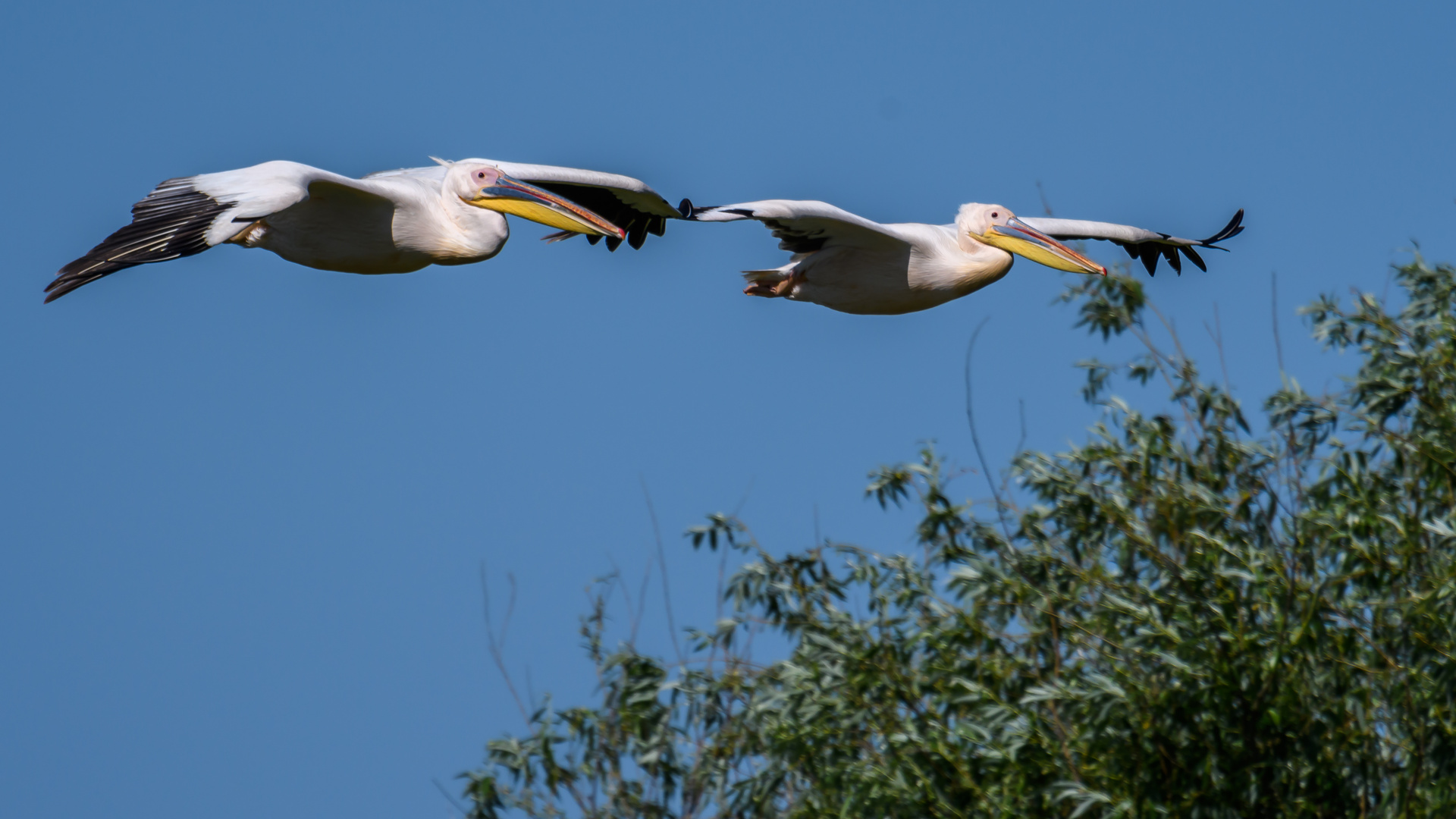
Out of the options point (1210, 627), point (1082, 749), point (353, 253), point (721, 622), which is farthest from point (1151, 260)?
point (353, 253)

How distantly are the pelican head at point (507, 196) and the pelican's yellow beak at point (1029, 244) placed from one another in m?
2.16

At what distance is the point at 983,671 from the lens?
12.8 m

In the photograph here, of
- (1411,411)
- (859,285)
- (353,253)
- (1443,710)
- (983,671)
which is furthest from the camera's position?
(1411,411)

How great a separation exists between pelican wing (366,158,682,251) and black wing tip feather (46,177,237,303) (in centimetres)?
201

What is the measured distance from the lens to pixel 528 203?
33.2 feet

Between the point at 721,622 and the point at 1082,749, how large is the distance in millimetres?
3105

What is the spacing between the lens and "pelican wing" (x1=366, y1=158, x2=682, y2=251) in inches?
417

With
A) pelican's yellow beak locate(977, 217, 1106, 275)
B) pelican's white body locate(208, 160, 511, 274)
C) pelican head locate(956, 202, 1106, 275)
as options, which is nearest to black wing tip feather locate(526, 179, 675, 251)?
pelican's white body locate(208, 160, 511, 274)

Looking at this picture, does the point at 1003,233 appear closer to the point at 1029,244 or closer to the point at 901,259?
the point at 1029,244

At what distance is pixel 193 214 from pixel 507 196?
6.83ft

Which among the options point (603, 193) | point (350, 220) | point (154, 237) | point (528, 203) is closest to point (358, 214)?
point (350, 220)

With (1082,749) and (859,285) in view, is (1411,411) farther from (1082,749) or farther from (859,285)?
(859,285)

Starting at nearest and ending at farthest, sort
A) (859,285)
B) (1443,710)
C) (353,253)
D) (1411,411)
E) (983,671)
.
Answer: (353,253)
(859,285)
(1443,710)
(983,671)
(1411,411)

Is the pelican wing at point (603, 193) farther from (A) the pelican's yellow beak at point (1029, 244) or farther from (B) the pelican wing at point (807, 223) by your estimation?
(A) the pelican's yellow beak at point (1029, 244)
